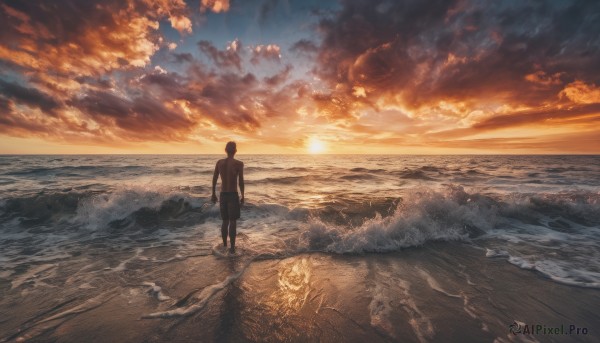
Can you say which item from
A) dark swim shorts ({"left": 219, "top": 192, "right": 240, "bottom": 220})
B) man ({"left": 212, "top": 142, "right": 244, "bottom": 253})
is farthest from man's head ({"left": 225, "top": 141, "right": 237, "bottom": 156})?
dark swim shorts ({"left": 219, "top": 192, "right": 240, "bottom": 220})

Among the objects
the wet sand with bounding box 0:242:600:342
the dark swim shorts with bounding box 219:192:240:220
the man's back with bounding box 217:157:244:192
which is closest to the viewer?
the wet sand with bounding box 0:242:600:342

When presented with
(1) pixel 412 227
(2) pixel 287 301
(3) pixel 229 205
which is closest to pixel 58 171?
(3) pixel 229 205

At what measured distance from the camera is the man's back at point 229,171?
6.43 m

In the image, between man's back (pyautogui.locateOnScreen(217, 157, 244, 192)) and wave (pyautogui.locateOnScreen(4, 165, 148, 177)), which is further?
wave (pyautogui.locateOnScreen(4, 165, 148, 177))

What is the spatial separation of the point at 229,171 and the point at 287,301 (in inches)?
135

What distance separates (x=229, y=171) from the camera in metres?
6.45

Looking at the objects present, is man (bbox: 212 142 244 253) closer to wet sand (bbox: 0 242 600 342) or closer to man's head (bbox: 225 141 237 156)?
man's head (bbox: 225 141 237 156)

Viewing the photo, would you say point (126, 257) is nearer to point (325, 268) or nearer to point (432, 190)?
point (325, 268)

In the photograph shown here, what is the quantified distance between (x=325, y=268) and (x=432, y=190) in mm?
6780

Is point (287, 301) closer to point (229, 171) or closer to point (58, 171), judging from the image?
point (229, 171)

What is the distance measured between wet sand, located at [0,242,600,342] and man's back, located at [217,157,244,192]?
1.73 metres

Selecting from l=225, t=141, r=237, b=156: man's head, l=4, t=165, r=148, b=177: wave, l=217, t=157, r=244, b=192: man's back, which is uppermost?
l=225, t=141, r=237, b=156: man's head

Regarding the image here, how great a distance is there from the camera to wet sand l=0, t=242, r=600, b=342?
3410 millimetres

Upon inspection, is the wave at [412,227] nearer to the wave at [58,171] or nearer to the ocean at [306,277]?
the ocean at [306,277]
